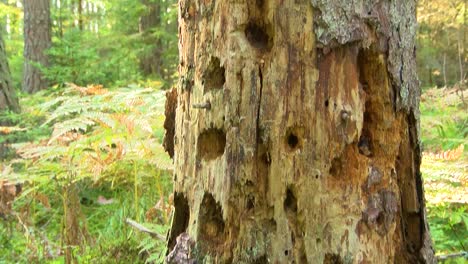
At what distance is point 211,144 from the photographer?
196cm

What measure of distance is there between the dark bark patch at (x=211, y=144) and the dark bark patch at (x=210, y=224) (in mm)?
165

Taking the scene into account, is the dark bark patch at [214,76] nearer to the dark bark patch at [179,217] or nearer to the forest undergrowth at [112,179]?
the dark bark patch at [179,217]

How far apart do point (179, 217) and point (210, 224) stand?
200 millimetres

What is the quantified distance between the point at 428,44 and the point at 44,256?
1028 cm

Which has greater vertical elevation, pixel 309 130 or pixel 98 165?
pixel 309 130

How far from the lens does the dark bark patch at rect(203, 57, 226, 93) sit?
1.88 metres

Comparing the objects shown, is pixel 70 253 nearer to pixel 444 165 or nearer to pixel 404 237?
pixel 404 237

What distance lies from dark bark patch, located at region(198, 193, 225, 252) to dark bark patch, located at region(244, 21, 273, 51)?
0.63 metres

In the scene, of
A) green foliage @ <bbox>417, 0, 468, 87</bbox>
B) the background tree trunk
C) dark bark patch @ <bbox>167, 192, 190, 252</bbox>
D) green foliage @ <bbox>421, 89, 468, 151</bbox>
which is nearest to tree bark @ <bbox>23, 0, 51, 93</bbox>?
the background tree trunk

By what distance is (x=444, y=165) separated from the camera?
288 centimetres

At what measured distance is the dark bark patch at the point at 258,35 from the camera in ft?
5.98

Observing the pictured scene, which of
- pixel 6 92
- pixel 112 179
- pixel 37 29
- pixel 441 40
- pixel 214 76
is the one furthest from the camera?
pixel 441 40

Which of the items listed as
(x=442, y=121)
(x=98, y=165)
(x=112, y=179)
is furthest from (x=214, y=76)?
(x=442, y=121)

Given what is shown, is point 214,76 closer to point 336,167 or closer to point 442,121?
point 336,167
